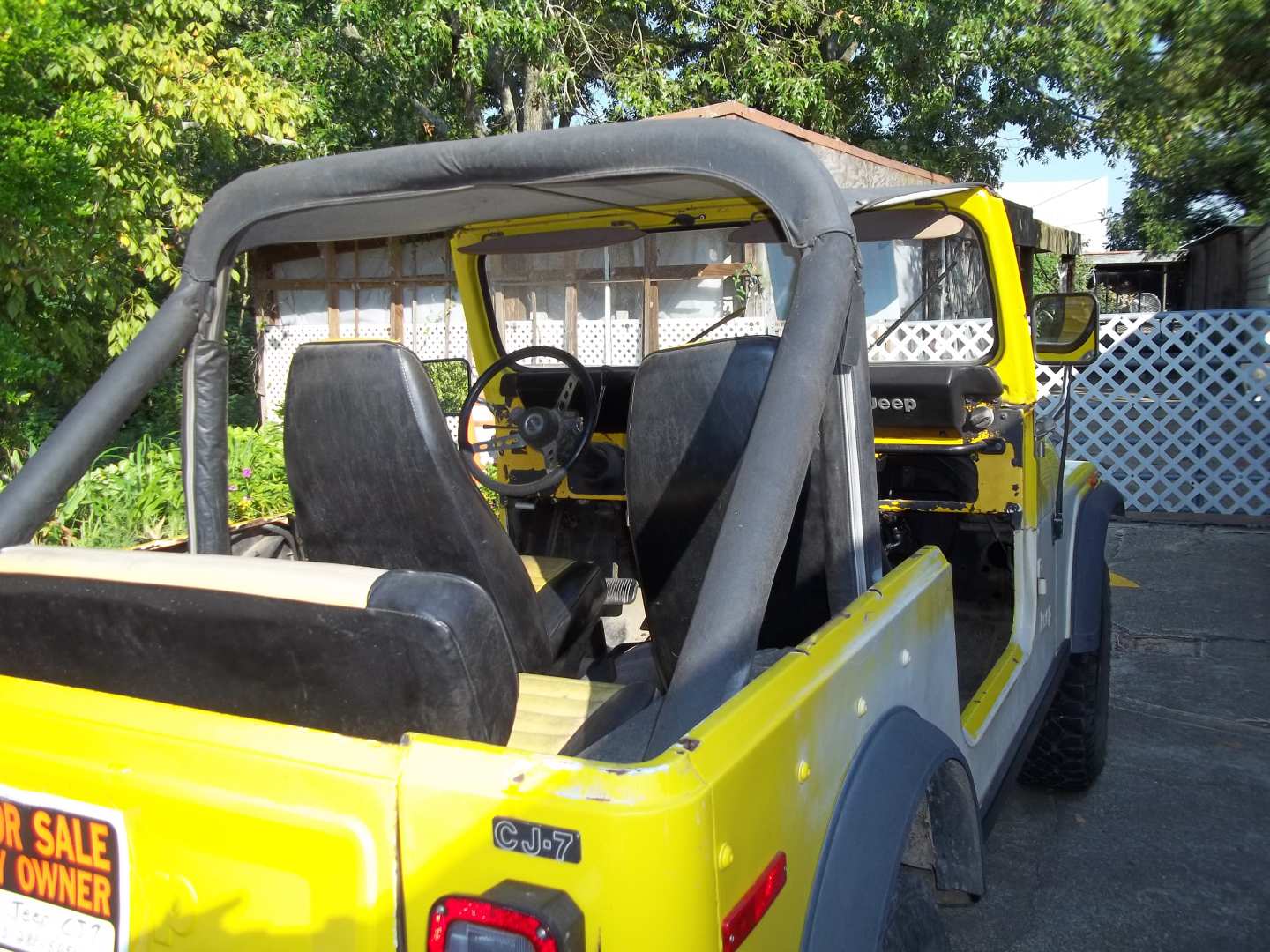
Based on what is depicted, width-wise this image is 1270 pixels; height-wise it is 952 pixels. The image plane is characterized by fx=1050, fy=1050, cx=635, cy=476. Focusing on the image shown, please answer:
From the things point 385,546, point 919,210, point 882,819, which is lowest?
point 882,819

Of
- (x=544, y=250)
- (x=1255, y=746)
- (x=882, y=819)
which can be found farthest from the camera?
(x=1255, y=746)

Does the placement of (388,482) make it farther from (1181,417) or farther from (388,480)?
(1181,417)

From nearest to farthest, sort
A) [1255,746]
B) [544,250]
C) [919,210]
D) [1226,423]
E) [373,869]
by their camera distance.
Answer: [373,869]
[919,210]
[544,250]
[1255,746]
[1226,423]

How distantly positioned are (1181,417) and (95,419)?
30.9 ft

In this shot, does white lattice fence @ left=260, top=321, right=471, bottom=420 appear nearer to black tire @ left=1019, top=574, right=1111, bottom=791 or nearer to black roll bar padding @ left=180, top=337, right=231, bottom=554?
black tire @ left=1019, top=574, right=1111, bottom=791

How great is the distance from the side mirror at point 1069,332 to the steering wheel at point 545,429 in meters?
1.47

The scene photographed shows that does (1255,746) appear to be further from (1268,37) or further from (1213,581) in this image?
(1268,37)

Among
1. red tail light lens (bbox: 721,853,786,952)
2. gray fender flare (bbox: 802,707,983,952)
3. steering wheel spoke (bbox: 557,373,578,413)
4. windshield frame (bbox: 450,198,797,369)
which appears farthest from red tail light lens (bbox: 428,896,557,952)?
steering wheel spoke (bbox: 557,373,578,413)

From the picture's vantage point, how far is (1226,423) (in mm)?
9562

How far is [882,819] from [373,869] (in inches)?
31.4

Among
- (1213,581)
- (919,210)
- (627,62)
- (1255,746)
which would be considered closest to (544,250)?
(919,210)

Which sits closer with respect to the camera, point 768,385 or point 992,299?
point 768,385

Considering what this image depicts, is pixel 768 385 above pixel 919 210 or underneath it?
underneath

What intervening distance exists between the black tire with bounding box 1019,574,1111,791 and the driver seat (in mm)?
Result: 2132
